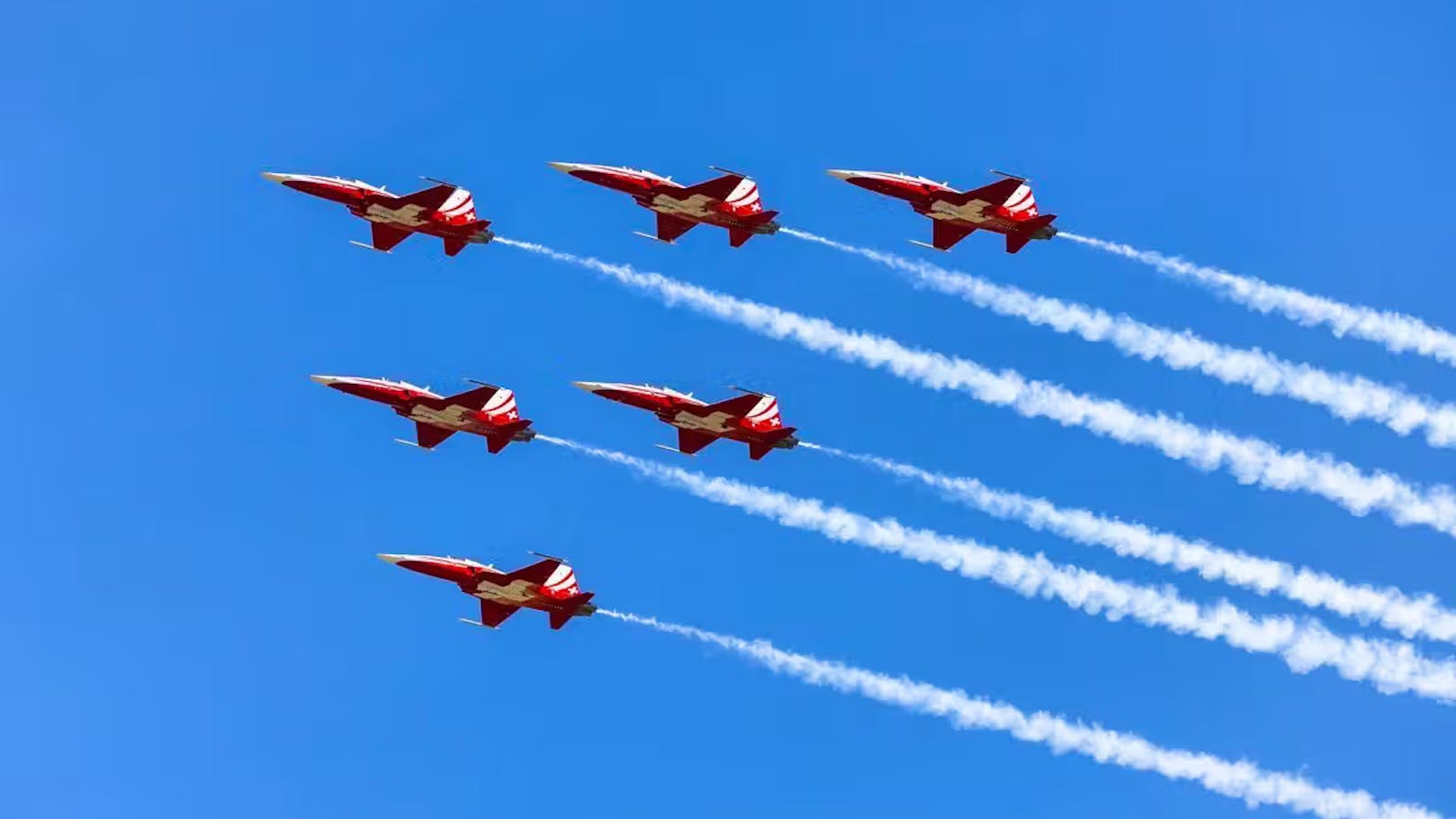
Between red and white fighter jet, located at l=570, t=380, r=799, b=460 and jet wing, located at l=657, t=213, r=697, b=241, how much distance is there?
6.96 meters

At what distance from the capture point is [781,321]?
12588cm

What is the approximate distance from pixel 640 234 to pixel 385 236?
11.6 metres

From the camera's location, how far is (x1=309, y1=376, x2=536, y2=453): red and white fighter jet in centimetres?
12025

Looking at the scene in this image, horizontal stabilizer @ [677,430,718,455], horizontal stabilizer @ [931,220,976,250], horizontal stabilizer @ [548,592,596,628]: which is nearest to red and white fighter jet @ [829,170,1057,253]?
horizontal stabilizer @ [931,220,976,250]

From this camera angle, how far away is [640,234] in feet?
399

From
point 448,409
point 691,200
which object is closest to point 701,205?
point 691,200

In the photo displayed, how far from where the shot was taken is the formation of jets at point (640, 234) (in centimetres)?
11962

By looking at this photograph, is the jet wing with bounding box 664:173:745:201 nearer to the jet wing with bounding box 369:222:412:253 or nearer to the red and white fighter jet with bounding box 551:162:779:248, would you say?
the red and white fighter jet with bounding box 551:162:779:248

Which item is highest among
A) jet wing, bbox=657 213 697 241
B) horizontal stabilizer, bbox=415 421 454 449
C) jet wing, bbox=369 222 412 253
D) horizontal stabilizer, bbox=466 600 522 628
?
jet wing, bbox=657 213 697 241

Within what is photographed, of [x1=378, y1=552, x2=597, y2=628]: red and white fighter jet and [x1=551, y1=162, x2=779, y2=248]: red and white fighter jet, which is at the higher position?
[x1=551, y1=162, x2=779, y2=248]: red and white fighter jet

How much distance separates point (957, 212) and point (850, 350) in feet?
29.7

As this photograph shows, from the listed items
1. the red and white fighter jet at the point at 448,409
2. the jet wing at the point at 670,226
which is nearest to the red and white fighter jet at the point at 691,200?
the jet wing at the point at 670,226

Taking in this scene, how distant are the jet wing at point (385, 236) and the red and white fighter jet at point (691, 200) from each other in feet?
25.1

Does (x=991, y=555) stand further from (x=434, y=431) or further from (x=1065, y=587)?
(x=434, y=431)
